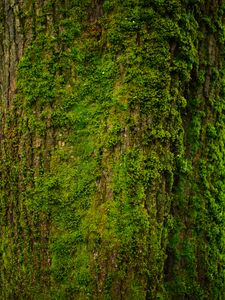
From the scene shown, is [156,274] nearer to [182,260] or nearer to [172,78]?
[182,260]

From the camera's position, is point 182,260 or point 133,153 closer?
point 133,153

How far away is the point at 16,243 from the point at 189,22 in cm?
189

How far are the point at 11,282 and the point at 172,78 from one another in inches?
70.0

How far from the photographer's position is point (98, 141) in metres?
2.48

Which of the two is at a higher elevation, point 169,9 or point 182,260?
point 169,9

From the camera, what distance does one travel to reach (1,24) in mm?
2633

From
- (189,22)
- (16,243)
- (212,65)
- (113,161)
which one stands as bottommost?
(16,243)

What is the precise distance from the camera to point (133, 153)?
96.1 inches

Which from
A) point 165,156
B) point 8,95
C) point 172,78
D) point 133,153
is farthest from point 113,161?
point 8,95

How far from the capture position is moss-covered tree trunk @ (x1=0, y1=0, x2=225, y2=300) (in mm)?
2436

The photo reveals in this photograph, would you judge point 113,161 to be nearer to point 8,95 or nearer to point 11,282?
point 8,95

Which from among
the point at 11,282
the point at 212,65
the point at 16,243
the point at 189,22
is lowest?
the point at 11,282

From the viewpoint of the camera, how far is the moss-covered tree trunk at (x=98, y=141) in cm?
244

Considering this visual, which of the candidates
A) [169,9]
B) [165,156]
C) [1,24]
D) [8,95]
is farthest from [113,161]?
[1,24]
